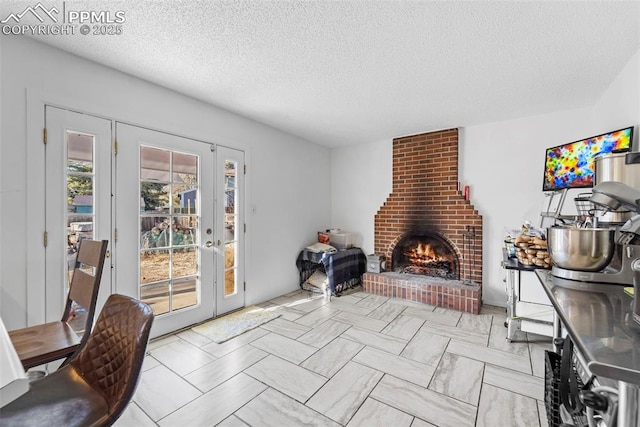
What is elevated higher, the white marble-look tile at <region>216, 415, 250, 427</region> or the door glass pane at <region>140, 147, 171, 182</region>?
the door glass pane at <region>140, 147, 171, 182</region>

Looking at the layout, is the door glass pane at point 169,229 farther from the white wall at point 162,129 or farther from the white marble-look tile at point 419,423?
the white marble-look tile at point 419,423

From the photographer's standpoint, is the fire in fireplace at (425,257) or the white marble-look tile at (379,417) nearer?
the white marble-look tile at (379,417)

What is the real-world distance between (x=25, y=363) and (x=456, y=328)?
3198 mm

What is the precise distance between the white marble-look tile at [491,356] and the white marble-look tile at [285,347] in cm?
126

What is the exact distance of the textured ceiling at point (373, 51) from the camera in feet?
5.01

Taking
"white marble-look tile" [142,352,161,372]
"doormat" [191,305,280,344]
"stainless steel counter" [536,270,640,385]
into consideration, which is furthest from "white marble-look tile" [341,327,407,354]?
"white marble-look tile" [142,352,161,372]

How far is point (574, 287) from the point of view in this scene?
125 centimetres

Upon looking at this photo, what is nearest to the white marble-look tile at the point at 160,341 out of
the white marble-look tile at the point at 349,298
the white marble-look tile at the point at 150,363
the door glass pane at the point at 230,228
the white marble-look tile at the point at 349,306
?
the white marble-look tile at the point at 150,363

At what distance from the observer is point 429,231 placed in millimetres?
3867

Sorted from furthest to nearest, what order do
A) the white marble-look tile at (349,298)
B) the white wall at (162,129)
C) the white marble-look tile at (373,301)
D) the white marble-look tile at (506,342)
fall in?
the white marble-look tile at (349,298) → the white marble-look tile at (373,301) → the white marble-look tile at (506,342) → the white wall at (162,129)

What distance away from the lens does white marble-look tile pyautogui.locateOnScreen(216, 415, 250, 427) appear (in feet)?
5.01

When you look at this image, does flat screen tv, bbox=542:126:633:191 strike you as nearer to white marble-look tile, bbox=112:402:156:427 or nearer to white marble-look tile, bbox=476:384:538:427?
white marble-look tile, bbox=476:384:538:427

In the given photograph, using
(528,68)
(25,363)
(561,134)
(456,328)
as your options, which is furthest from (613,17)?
(25,363)

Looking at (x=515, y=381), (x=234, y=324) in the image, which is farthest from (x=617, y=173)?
(x=234, y=324)
